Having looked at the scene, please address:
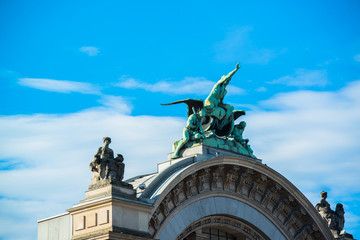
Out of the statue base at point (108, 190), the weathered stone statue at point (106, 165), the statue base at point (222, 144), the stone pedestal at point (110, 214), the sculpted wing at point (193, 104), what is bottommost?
the stone pedestal at point (110, 214)

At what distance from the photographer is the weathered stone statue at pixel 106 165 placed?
1083 inches

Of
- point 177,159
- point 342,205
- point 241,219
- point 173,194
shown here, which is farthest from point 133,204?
point 342,205

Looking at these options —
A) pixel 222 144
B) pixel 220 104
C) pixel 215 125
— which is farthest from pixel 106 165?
pixel 220 104

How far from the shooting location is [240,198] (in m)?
32.5

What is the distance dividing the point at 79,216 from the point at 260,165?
27.2ft

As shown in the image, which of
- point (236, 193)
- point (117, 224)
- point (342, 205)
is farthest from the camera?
point (342, 205)

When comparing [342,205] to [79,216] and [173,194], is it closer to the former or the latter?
[173,194]

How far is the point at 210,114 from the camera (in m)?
32.9

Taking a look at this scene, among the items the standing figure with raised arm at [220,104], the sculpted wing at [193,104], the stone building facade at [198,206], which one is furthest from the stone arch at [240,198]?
the sculpted wing at [193,104]

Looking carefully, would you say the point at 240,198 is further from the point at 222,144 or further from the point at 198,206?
the point at 198,206

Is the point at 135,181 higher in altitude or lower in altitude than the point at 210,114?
lower

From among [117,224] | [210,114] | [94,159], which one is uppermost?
[210,114]

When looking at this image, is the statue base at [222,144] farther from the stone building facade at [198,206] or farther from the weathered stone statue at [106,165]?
the weathered stone statue at [106,165]

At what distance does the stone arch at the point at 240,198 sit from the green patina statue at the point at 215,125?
44.4 inches
